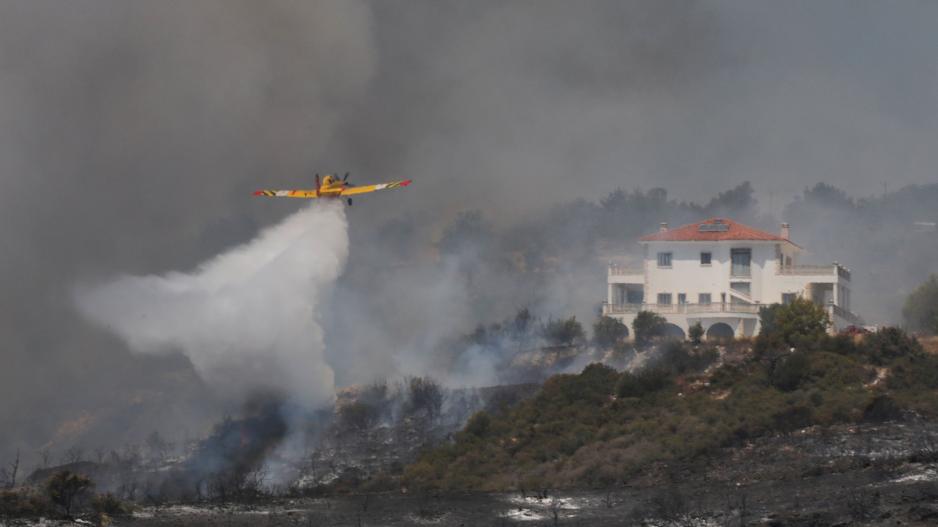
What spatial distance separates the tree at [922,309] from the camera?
414 feet

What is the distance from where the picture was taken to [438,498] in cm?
9094

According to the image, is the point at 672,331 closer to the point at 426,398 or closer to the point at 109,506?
the point at 426,398

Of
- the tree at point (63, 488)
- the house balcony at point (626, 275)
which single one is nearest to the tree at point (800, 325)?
the house balcony at point (626, 275)

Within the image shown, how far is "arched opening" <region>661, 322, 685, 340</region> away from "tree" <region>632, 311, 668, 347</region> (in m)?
0.26

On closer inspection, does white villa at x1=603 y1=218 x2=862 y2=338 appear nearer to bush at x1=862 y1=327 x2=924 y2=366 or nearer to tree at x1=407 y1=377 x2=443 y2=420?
A: bush at x1=862 y1=327 x2=924 y2=366

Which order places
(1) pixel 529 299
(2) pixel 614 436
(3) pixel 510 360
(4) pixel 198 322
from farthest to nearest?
(1) pixel 529 299 < (3) pixel 510 360 < (4) pixel 198 322 < (2) pixel 614 436

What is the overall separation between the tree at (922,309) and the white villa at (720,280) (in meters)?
4.44

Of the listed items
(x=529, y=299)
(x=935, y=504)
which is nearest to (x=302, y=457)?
(x=935, y=504)

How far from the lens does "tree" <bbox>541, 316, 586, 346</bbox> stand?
130m

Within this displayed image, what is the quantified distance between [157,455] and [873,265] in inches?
3155

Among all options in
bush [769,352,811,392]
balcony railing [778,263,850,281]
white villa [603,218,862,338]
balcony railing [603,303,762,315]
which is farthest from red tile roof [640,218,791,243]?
bush [769,352,811,392]

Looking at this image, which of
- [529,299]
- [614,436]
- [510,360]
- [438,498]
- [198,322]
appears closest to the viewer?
[438,498]

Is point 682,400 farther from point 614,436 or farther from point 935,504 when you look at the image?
point 935,504

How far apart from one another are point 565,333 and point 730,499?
49765 mm
